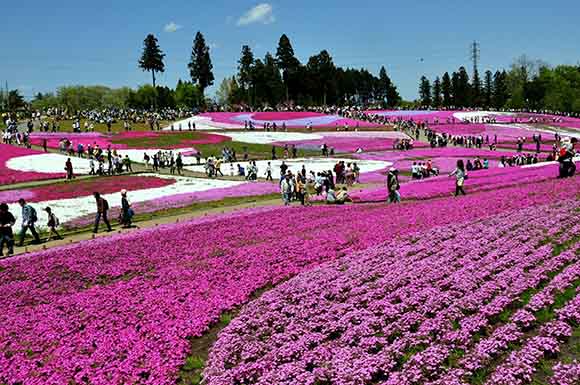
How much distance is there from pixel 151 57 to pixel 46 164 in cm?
7790

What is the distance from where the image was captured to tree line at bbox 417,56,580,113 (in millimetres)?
160750

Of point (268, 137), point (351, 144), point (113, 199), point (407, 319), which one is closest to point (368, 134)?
point (351, 144)

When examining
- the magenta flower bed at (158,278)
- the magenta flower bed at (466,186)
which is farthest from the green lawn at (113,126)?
the magenta flower bed at (158,278)

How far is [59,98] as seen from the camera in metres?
193

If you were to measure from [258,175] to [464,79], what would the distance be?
147m

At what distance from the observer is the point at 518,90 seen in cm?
17938

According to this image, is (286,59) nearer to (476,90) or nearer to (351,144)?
(476,90)

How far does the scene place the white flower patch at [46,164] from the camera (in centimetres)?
5105

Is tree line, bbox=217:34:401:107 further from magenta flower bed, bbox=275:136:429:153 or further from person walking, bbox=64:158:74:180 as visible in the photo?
person walking, bbox=64:158:74:180

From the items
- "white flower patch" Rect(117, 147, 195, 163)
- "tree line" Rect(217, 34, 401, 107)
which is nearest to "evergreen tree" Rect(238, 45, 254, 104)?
"tree line" Rect(217, 34, 401, 107)

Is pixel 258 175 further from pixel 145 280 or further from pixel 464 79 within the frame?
pixel 464 79

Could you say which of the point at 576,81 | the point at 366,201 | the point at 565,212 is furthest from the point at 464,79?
the point at 565,212

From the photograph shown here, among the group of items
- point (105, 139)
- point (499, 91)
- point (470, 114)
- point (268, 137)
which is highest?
point (499, 91)

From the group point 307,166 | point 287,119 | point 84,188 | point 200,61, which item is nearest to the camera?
point 84,188
